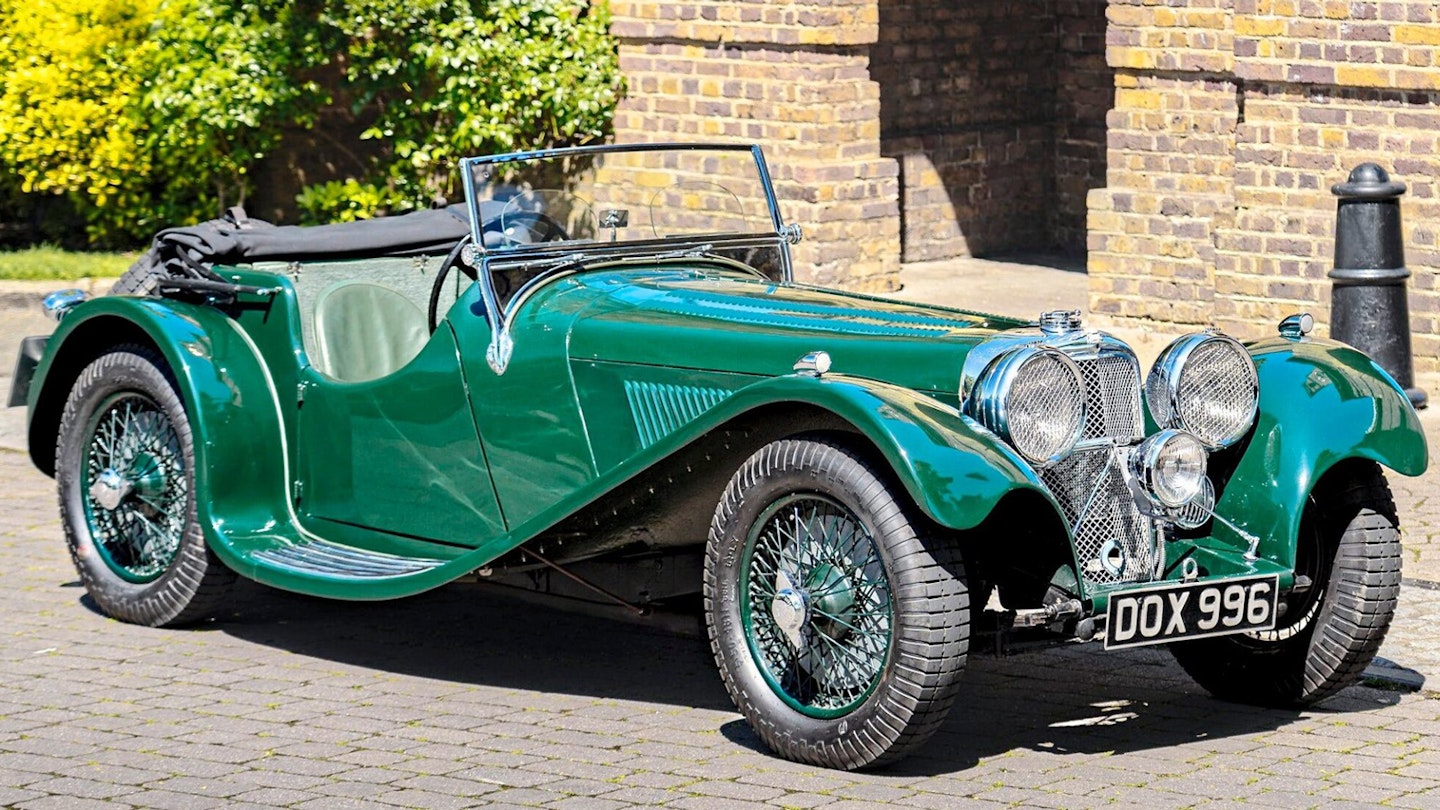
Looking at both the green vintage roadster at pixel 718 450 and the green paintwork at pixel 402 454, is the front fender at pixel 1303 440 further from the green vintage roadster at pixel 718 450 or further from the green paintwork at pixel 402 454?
A: the green paintwork at pixel 402 454

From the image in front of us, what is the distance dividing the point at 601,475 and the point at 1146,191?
5.72 meters

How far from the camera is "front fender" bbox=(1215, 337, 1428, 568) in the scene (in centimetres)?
536

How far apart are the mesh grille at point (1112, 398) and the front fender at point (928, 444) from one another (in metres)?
0.41

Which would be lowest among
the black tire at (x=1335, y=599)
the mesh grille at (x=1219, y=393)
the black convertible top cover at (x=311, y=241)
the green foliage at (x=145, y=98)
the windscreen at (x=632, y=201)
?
the black tire at (x=1335, y=599)

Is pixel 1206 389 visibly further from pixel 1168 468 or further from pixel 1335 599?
pixel 1335 599

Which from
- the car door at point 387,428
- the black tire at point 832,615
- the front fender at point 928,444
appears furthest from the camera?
the car door at point 387,428

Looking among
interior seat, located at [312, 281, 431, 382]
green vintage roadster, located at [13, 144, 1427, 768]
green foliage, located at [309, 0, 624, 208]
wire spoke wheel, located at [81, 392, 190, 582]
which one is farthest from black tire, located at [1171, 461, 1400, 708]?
green foliage, located at [309, 0, 624, 208]

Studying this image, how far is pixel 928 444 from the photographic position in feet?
15.7

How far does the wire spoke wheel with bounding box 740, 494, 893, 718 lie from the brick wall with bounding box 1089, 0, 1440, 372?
5255 mm

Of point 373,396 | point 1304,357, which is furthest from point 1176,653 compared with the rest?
point 373,396

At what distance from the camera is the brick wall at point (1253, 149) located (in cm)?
955

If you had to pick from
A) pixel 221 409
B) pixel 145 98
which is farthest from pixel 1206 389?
pixel 145 98

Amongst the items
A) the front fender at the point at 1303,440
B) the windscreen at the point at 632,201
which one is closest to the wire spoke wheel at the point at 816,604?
the front fender at the point at 1303,440

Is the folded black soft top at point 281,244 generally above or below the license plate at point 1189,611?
above
